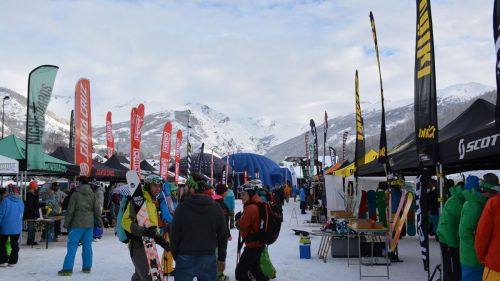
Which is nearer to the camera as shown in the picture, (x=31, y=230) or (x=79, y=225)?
(x=79, y=225)

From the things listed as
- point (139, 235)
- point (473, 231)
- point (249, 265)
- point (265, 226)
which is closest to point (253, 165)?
point (249, 265)

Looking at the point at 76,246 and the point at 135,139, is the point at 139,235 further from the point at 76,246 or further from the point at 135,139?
the point at 135,139

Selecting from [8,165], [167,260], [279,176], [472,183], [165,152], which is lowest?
[167,260]

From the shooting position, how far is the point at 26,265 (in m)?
10.0

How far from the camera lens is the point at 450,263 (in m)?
6.31

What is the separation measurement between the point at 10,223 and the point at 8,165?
2524 millimetres

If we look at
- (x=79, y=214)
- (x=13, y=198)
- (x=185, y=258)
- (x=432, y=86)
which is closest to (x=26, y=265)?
(x=13, y=198)

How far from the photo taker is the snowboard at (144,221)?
5996mm

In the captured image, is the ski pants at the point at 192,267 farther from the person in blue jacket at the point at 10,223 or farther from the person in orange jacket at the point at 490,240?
the person in blue jacket at the point at 10,223

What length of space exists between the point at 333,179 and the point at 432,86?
41.2 feet

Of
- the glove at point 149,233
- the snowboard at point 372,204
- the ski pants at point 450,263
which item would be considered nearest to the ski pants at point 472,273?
the ski pants at point 450,263

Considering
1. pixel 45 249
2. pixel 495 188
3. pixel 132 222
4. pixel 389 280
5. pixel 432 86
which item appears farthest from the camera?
pixel 45 249

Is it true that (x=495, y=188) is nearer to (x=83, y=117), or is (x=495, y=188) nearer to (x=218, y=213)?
(x=218, y=213)

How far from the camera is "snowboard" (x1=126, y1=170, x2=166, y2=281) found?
5996 mm
